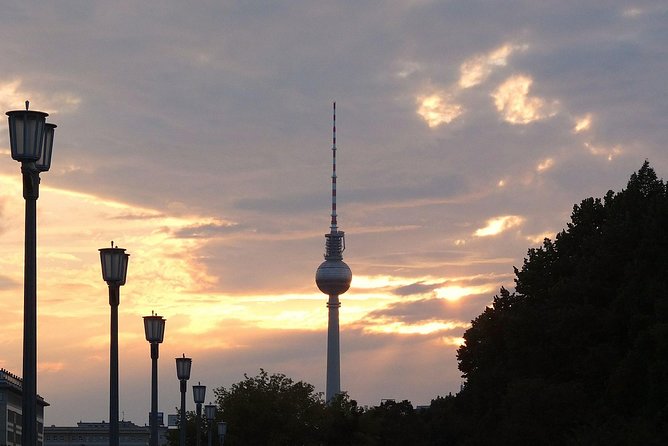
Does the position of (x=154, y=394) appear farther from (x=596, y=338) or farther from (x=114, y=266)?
(x=596, y=338)

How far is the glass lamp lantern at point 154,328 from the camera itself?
4481 centimetres

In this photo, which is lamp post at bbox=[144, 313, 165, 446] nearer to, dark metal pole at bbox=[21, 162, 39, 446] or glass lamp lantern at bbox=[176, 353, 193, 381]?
glass lamp lantern at bbox=[176, 353, 193, 381]

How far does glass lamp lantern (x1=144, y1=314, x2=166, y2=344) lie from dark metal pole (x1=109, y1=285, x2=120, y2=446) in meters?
10.0

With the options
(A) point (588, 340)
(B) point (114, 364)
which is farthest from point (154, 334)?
(A) point (588, 340)

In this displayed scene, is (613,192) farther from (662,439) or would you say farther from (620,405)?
(662,439)

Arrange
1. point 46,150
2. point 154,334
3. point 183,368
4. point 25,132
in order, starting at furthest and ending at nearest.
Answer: point 183,368, point 154,334, point 46,150, point 25,132

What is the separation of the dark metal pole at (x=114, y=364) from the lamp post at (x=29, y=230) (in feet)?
35.0

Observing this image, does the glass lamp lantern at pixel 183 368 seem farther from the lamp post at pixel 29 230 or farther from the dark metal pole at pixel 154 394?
the lamp post at pixel 29 230

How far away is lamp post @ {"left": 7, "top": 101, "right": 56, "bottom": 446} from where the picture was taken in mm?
21253

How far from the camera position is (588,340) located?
66.2 metres

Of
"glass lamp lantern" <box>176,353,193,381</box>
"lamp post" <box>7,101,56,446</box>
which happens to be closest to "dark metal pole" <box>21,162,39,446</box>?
"lamp post" <box>7,101,56,446</box>

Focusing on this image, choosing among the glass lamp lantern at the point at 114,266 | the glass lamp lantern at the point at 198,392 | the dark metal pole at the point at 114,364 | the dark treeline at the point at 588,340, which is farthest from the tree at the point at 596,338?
the glass lamp lantern at the point at 114,266

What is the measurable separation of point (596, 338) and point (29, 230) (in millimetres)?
48120

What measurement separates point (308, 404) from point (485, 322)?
55664 millimetres
